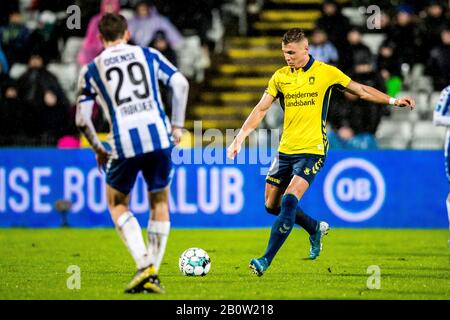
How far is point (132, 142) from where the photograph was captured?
8.86 meters

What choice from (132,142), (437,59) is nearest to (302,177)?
(132,142)

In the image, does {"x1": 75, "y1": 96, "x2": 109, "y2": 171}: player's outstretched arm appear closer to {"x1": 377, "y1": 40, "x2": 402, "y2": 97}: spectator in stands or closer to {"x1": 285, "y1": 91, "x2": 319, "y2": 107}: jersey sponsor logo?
{"x1": 285, "y1": 91, "x2": 319, "y2": 107}: jersey sponsor logo

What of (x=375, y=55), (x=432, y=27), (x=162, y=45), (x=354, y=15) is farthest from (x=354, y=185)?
(x=354, y=15)

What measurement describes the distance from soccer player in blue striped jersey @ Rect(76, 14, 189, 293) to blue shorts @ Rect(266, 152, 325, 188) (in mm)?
2124

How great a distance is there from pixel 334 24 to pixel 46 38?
5.45 meters

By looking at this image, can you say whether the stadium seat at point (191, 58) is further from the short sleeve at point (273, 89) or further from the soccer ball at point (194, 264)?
the soccer ball at point (194, 264)

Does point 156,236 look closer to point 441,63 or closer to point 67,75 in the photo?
point 441,63

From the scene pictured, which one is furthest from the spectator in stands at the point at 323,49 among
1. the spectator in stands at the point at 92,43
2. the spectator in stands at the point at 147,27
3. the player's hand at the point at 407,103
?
the player's hand at the point at 407,103

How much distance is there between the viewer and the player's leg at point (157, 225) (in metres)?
9.04

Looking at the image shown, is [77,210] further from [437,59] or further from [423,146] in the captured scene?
[437,59]

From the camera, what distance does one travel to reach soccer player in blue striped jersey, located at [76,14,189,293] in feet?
29.0

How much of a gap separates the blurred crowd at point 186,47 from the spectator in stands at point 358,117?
2 centimetres

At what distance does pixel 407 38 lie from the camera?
19734 millimetres

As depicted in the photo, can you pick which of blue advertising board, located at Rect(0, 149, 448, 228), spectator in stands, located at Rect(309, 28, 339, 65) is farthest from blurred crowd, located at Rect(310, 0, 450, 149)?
blue advertising board, located at Rect(0, 149, 448, 228)
